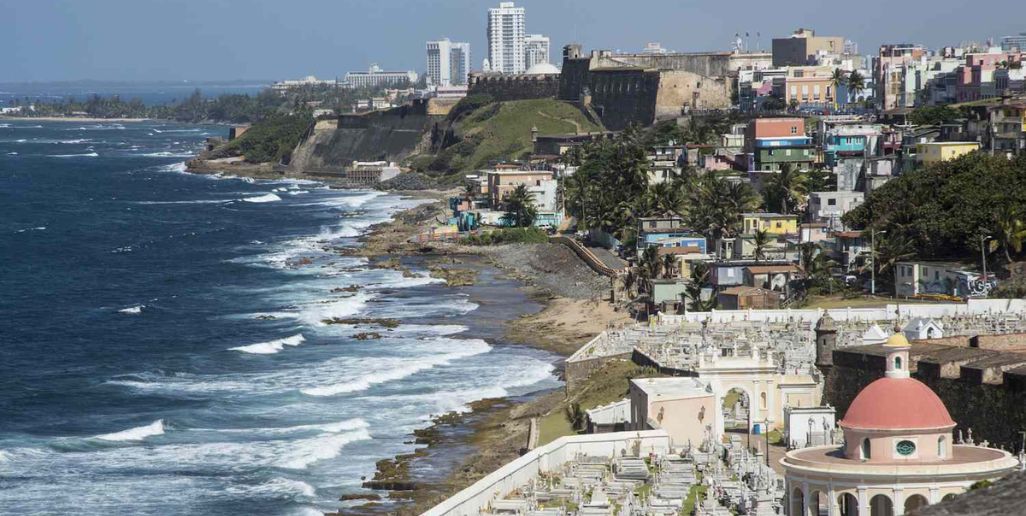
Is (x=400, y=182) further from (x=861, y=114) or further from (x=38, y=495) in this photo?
(x=38, y=495)

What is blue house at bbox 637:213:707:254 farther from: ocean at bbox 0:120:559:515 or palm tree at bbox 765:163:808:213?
ocean at bbox 0:120:559:515

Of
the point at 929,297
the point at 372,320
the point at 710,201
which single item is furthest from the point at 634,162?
the point at 929,297

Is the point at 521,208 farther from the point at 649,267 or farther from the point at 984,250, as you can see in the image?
the point at 984,250

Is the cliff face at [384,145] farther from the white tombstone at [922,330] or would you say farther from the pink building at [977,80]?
the white tombstone at [922,330]

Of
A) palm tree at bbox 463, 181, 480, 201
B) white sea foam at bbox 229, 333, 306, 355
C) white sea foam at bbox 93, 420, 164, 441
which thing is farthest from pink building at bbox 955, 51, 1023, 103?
white sea foam at bbox 93, 420, 164, 441

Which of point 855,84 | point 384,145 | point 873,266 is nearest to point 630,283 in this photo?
point 873,266
